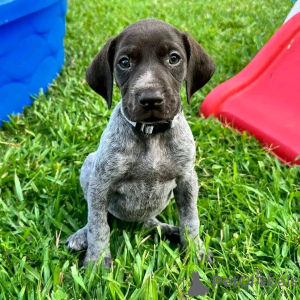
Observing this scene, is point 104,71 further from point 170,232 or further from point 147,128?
point 170,232

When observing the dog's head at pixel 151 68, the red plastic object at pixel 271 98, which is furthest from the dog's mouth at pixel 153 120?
the red plastic object at pixel 271 98

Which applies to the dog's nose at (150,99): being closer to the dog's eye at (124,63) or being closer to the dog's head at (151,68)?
the dog's head at (151,68)

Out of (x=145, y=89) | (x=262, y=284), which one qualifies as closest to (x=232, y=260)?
(x=262, y=284)

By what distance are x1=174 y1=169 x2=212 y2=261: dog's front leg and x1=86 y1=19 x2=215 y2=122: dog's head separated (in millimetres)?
608

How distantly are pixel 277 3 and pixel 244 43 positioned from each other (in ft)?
10.6

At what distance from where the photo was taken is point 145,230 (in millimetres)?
3305

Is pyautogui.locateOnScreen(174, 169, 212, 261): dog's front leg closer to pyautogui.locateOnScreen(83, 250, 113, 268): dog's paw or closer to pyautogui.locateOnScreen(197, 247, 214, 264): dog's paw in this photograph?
pyautogui.locateOnScreen(197, 247, 214, 264): dog's paw

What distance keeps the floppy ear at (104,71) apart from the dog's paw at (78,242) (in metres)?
1.06

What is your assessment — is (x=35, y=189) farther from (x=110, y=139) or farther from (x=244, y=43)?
(x=244, y=43)

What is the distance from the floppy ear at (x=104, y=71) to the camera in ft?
9.24

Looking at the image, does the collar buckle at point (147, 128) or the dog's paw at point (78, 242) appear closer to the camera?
the collar buckle at point (147, 128)

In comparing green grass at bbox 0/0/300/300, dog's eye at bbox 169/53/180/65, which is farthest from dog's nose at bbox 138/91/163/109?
green grass at bbox 0/0/300/300

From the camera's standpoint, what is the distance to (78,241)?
10.3 ft

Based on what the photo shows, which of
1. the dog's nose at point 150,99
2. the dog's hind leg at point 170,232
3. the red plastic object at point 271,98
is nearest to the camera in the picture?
the dog's nose at point 150,99
